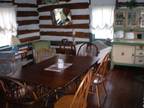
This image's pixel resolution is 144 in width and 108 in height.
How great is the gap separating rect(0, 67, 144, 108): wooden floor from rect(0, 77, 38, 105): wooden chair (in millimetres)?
1091

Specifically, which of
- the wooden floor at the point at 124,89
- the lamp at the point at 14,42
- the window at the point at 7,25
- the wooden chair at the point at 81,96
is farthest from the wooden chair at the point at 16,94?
the window at the point at 7,25

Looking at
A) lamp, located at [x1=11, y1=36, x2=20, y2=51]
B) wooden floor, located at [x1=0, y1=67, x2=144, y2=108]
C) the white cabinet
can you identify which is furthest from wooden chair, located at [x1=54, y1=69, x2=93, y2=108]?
lamp, located at [x1=11, y1=36, x2=20, y2=51]

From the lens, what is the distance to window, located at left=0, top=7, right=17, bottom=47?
491 cm

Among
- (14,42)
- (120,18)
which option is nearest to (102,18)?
(120,18)

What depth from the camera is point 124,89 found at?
382cm

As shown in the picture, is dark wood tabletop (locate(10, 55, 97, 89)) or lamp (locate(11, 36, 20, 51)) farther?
lamp (locate(11, 36, 20, 51))

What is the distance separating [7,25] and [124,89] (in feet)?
11.1

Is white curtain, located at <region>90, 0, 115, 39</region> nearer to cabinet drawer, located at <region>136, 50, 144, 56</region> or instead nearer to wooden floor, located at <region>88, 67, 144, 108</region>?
cabinet drawer, located at <region>136, 50, 144, 56</region>

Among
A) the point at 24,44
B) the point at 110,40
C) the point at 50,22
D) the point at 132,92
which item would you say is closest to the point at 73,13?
the point at 50,22

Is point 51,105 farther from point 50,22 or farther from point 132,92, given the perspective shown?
point 50,22

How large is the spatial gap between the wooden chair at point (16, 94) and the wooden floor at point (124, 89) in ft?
3.58

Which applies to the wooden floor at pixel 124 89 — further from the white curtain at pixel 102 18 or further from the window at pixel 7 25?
the window at pixel 7 25

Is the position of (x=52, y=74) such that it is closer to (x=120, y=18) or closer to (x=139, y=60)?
(x=139, y=60)

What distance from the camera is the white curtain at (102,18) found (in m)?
5.26
